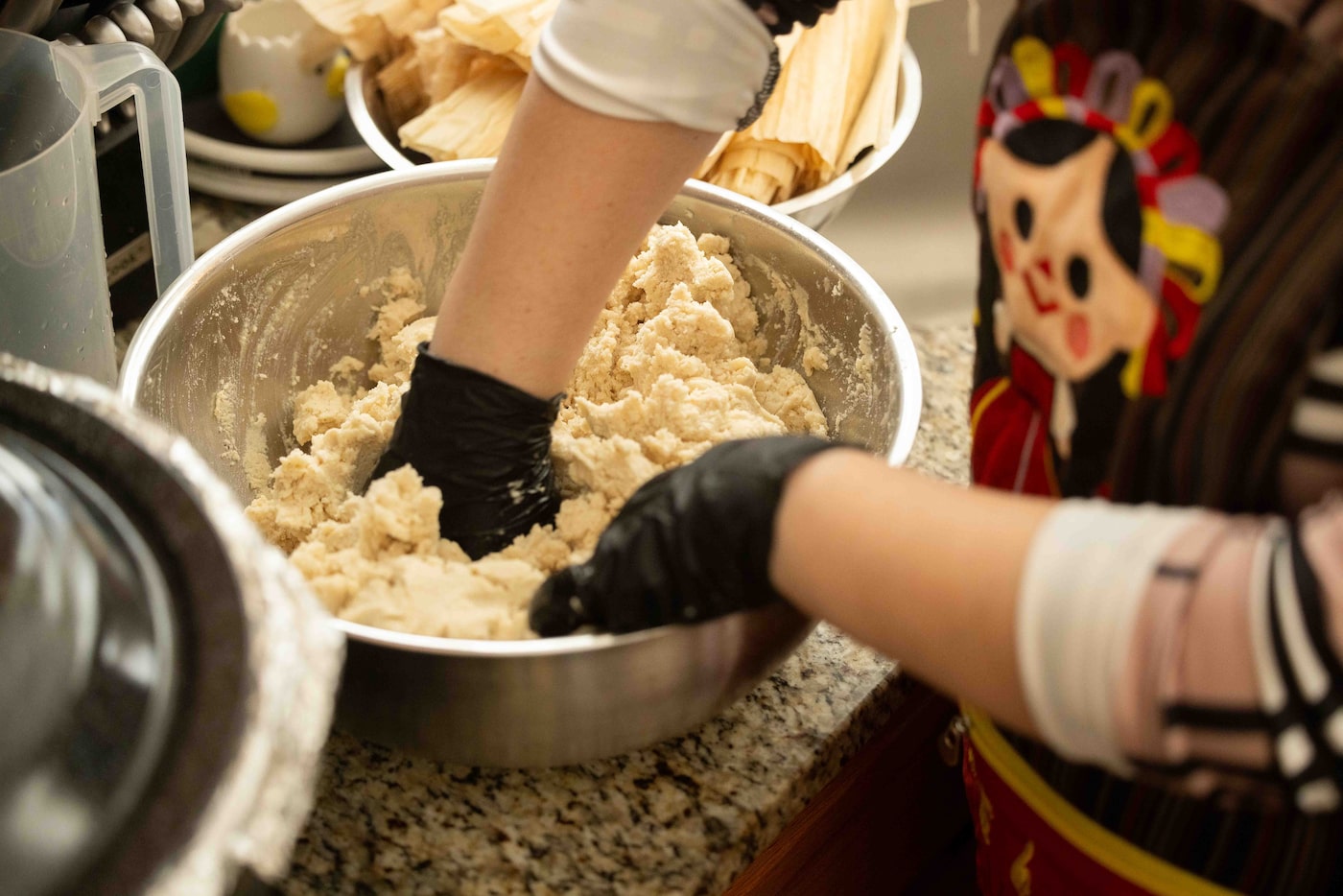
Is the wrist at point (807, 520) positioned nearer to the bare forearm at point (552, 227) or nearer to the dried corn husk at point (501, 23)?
the bare forearm at point (552, 227)

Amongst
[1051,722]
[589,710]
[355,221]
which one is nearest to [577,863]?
[589,710]

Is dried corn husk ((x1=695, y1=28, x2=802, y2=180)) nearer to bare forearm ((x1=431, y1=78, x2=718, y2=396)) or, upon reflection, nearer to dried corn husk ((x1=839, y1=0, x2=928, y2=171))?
dried corn husk ((x1=839, y1=0, x2=928, y2=171))

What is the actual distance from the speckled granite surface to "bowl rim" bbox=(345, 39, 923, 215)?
0.56m

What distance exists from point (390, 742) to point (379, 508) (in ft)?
0.51

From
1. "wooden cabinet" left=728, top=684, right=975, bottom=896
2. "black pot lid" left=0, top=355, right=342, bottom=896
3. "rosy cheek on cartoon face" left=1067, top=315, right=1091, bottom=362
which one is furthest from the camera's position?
"wooden cabinet" left=728, top=684, right=975, bottom=896

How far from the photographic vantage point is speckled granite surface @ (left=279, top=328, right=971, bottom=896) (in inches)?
27.7

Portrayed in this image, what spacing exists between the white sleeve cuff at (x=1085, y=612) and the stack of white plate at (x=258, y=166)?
105cm

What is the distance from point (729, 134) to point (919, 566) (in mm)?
838

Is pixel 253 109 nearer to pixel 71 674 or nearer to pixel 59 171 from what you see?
pixel 59 171

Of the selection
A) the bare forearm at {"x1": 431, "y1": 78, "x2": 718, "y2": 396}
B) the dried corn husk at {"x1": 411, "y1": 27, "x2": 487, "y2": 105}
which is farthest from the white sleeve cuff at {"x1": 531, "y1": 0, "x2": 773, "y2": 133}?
the dried corn husk at {"x1": 411, "y1": 27, "x2": 487, "y2": 105}

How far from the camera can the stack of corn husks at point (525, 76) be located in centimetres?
120

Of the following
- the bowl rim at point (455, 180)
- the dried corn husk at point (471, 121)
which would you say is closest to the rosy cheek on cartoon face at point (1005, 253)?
the bowl rim at point (455, 180)

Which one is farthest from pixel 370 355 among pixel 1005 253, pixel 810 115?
pixel 1005 253

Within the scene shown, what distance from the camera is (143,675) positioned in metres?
0.39
